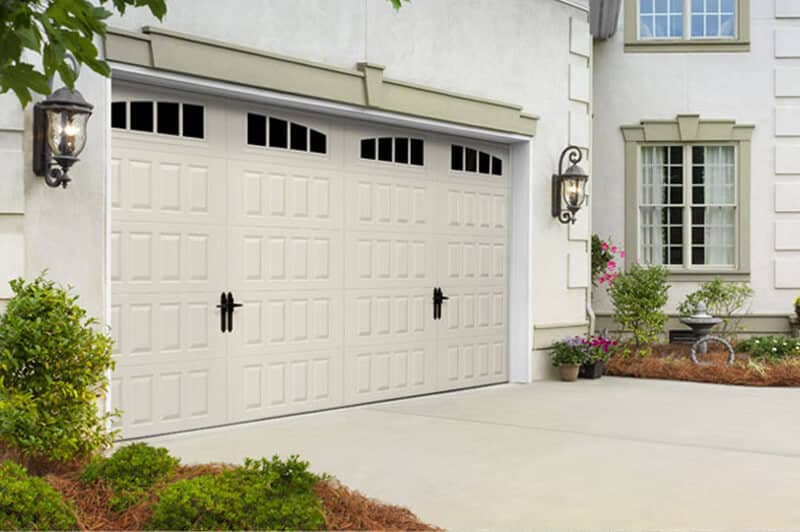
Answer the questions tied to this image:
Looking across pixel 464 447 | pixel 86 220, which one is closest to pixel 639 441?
pixel 464 447

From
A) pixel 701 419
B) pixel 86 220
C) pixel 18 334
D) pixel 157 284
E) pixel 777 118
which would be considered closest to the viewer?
pixel 18 334

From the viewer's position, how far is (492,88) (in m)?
11.9

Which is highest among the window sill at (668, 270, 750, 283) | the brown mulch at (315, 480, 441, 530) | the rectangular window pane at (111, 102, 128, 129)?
the rectangular window pane at (111, 102, 128, 129)

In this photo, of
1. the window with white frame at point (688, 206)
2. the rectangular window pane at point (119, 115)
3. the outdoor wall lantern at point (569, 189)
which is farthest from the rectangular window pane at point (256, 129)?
the window with white frame at point (688, 206)

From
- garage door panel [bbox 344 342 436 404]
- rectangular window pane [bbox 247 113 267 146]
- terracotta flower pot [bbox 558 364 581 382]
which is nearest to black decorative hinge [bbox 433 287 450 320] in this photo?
garage door panel [bbox 344 342 436 404]

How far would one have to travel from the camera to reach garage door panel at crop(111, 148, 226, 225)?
827 cm

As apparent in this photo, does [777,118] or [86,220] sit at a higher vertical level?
[777,118]

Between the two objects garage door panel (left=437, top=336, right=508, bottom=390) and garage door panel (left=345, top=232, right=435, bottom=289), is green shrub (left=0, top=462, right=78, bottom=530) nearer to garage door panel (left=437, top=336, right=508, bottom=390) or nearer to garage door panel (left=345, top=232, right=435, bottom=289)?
garage door panel (left=345, top=232, right=435, bottom=289)

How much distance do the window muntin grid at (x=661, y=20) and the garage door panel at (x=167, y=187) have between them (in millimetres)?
9345

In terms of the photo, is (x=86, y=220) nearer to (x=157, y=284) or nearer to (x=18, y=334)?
(x=157, y=284)

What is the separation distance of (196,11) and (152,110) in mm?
953

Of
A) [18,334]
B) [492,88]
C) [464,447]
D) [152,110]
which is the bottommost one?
[464,447]

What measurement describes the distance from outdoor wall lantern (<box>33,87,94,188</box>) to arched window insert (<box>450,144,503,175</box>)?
5132 mm

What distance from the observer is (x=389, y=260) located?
424 inches
